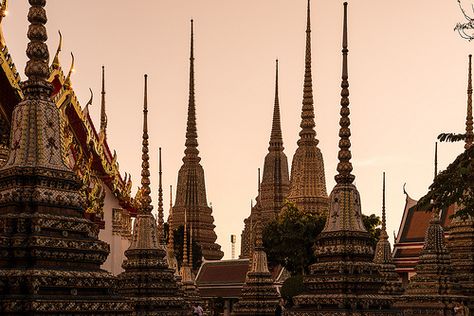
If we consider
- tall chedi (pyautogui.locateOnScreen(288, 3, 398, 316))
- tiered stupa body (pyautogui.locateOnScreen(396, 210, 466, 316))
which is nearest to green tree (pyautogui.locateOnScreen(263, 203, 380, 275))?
tiered stupa body (pyautogui.locateOnScreen(396, 210, 466, 316))

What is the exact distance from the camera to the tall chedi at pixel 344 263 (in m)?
13.3

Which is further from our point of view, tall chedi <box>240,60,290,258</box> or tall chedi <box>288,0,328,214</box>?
tall chedi <box>240,60,290,258</box>

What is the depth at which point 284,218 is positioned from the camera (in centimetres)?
4106

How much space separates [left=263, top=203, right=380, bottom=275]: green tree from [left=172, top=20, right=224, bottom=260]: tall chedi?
24.2 meters

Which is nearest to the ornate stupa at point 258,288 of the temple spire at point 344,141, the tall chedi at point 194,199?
the temple spire at point 344,141

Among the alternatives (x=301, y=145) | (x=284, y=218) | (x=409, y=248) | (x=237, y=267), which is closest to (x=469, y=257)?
(x=409, y=248)

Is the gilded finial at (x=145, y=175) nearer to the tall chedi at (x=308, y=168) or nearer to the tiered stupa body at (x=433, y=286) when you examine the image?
the tiered stupa body at (x=433, y=286)

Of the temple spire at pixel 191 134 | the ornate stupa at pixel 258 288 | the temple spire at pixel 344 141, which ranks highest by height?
the temple spire at pixel 191 134

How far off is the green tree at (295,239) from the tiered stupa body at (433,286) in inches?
711

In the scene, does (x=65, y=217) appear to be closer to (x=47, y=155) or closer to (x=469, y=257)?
(x=47, y=155)

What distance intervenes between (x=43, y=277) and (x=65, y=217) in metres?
0.78

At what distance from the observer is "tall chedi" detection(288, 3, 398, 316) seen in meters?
13.3

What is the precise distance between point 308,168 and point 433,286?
34252 mm

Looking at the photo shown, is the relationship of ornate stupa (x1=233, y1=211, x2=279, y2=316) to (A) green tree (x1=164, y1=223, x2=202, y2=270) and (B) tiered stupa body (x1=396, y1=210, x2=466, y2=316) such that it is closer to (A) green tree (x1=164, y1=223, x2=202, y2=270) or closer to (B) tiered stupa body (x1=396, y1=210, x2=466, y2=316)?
(B) tiered stupa body (x1=396, y1=210, x2=466, y2=316)
